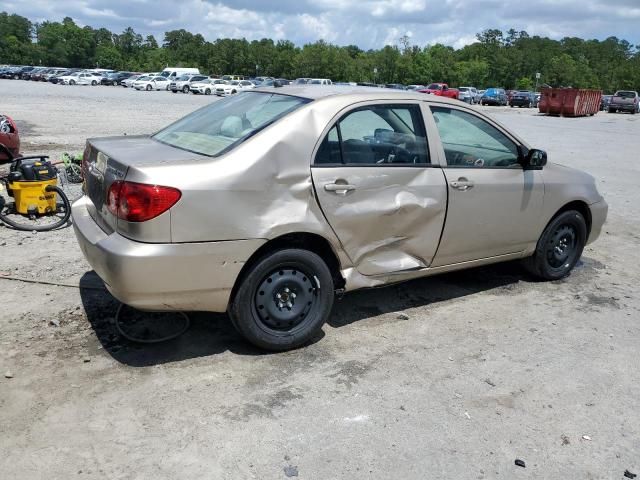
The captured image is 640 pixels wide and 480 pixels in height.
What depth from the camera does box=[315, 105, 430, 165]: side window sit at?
4.32m

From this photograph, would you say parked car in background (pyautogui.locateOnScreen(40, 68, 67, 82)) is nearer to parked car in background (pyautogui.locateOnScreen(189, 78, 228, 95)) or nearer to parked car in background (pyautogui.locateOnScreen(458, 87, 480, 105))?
parked car in background (pyautogui.locateOnScreen(189, 78, 228, 95))

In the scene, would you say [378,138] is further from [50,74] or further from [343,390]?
[50,74]

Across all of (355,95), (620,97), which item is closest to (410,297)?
(355,95)

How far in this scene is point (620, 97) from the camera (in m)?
50.3

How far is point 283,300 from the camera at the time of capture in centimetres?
423

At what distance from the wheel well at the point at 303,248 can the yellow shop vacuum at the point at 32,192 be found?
12.6 feet

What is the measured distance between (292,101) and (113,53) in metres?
139

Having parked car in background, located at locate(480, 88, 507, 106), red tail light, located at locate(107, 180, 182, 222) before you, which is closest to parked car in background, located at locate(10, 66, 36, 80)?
parked car in background, located at locate(480, 88, 507, 106)

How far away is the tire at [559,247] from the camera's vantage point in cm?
582

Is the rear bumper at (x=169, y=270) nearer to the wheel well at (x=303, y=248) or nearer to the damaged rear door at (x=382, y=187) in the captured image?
the wheel well at (x=303, y=248)

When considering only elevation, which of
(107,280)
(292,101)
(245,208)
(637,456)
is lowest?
(637,456)

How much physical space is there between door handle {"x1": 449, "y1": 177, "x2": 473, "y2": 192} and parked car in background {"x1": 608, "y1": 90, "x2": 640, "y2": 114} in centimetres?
5126

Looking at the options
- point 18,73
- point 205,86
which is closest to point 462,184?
point 205,86

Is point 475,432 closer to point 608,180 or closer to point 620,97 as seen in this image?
point 608,180
